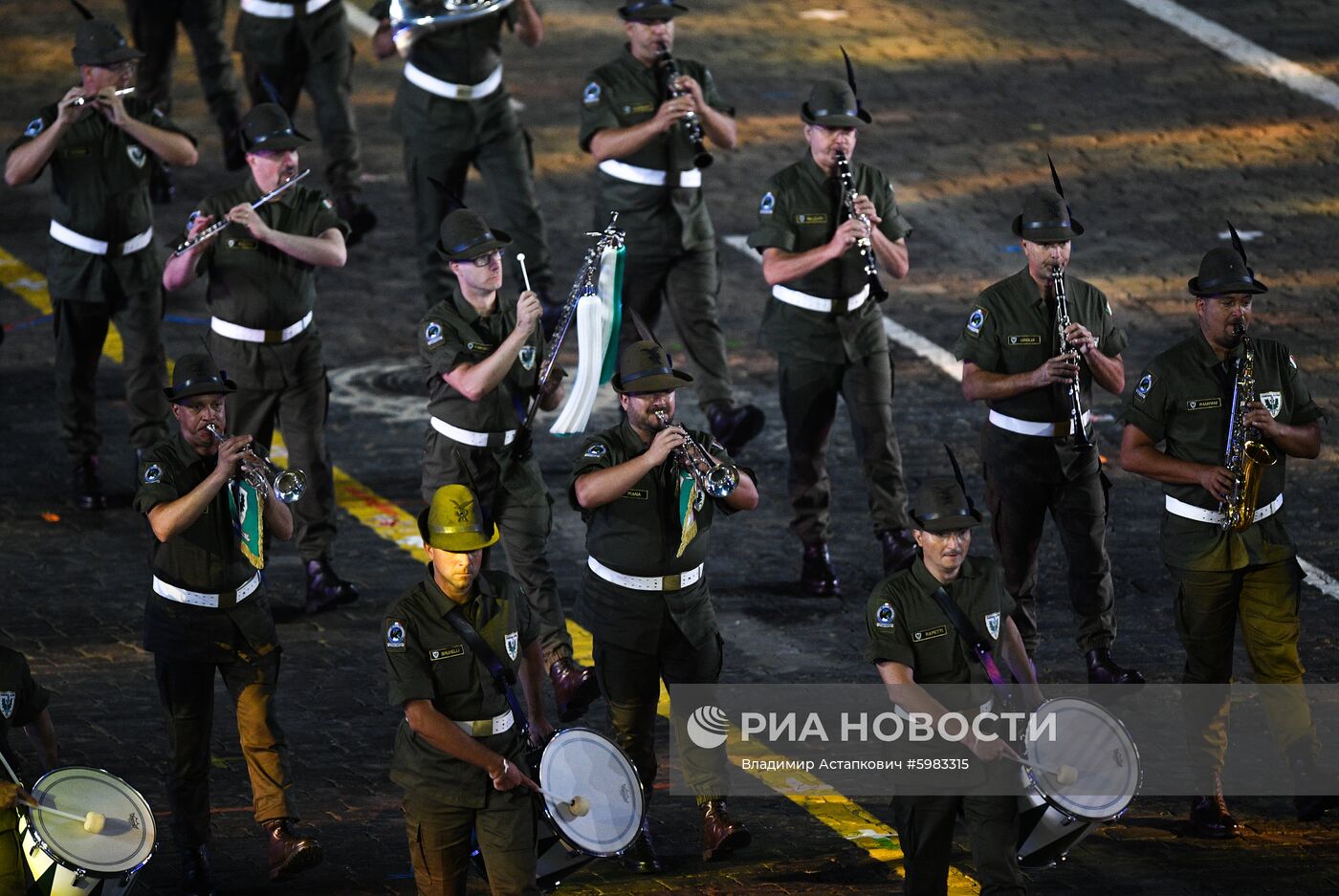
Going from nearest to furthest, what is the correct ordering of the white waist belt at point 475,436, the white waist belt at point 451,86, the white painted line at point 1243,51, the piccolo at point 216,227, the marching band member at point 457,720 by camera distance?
the marching band member at point 457,720 → the white waist belt at point 475,436 → the piccolo at point 216,227 → the white waist belt at point 451,86 → the white painted line at point 1243,51

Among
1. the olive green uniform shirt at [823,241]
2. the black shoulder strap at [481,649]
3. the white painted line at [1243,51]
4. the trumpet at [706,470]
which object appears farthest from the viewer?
the white painted line at [1243,51]

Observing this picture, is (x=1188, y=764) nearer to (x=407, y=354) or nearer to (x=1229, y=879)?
(x=1229, y=879)

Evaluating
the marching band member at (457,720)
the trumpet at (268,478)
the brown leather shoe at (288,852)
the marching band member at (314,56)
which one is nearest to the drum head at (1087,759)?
the marching band member at (457,720)

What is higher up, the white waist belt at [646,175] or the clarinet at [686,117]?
the clarinet at [686,117]

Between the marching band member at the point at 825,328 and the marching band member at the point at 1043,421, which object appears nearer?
the marching band member at the point at 1043,421

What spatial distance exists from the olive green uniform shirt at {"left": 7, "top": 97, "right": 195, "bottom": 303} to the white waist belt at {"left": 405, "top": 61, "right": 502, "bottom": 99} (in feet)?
8.06

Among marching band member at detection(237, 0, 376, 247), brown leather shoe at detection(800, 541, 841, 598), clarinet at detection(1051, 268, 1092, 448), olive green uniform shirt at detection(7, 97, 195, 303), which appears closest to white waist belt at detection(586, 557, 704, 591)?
clarinet at detection(1051, 268, 1092, 448)

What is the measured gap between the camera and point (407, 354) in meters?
20.2

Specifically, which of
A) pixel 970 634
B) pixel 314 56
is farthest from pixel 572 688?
pixel 314 56

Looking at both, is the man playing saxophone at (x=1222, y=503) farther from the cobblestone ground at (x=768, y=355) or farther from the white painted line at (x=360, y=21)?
the white painted line at (x=360, y=21)

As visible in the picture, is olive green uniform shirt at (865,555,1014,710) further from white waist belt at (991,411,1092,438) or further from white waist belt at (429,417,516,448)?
white waist belt at (429,417,516,448)

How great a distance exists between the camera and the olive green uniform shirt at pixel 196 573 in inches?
496

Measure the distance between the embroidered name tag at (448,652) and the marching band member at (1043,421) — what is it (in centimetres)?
418

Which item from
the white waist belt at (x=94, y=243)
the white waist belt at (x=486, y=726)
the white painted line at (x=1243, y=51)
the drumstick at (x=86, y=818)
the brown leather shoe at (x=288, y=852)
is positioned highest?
the white waist belt at (x=486, y=726)
